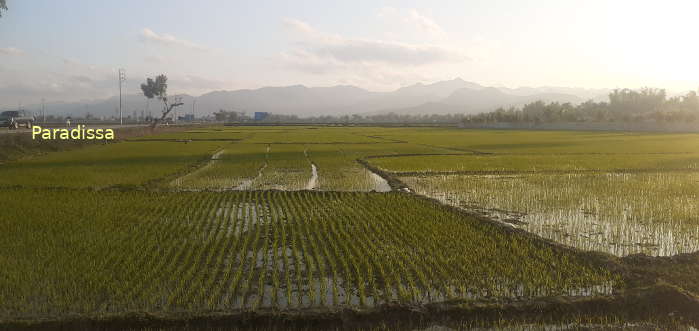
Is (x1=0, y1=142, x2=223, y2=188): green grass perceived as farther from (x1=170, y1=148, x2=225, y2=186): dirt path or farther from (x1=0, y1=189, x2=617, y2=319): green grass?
(x1=0, y1=189, x2=617, y2=319): green grass

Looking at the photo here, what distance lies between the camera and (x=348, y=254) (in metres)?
7.33

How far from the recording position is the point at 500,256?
23.7 feet

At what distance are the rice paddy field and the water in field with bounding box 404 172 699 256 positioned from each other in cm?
7

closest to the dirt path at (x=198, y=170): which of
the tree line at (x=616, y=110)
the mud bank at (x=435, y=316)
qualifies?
the mud bank at (x=435, y=316)

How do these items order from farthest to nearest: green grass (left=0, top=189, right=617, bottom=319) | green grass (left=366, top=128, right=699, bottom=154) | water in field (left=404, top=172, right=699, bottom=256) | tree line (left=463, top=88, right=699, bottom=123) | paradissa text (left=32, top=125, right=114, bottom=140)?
tree line (left=463, top=88, right=699, bottom=123) < green grass (left=366, top=128, right=699, bottom=154) < paradissa text (left=32, top=125, right=114, bottom=140) < water in field (left=404, top=172, right=699, bottom=256) < green grass (left=0, top=189, right=617, bottom=319)

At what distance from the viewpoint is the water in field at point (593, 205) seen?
8.44 m

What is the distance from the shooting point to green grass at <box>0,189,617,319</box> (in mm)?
5617

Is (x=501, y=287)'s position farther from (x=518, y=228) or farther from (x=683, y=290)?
(x=518, y=228)

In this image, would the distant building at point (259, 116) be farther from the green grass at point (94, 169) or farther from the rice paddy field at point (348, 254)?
the rice paddy field at point (348, 254)

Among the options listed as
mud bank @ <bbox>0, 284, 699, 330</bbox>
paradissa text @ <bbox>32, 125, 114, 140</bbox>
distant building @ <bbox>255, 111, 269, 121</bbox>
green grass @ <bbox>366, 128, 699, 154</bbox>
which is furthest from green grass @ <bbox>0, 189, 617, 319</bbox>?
distant building @ <bbox>255, 111, 269, 121</bbox>

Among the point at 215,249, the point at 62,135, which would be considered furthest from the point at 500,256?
the point at 62,135

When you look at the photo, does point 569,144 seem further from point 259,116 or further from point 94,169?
point 259,116

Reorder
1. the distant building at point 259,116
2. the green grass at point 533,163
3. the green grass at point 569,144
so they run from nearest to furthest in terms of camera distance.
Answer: the green grass at point 533,163 → the green grass at point 569,144 → the distant building at point 259,116

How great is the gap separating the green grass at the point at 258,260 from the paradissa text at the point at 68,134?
2034 cm
